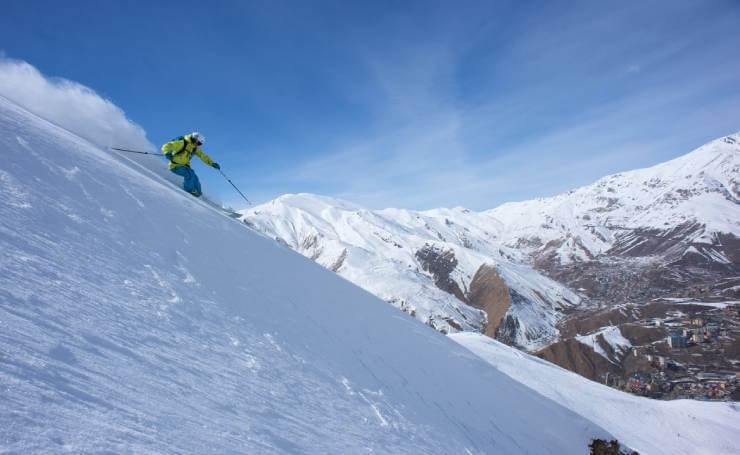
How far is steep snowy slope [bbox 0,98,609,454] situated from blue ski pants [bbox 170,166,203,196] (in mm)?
4443

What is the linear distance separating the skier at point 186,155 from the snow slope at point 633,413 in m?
14.5

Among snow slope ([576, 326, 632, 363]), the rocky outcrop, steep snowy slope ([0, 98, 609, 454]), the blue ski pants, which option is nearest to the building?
snow slope ([576, 326, 632, 363])

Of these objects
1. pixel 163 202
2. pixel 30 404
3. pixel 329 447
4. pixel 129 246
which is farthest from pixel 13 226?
pixel 329 447

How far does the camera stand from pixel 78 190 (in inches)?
329

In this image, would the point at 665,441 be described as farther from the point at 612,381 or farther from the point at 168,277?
the point at 612,381

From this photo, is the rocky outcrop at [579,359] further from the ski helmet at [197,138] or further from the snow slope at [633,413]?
the ski helmet at [197,138]

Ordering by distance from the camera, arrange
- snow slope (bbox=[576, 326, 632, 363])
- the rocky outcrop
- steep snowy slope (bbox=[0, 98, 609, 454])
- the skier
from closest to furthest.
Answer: steep snowy slope (bbox=[0, 98, 609, 454]) < the skier < the rocky outcrop < snow slope (bbox=[576, 326, 632, 363])

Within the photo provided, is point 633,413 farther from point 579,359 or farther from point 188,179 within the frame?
point 579,359

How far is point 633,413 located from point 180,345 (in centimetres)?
2086

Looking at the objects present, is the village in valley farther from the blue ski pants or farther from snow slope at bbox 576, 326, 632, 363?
the blue ski pants

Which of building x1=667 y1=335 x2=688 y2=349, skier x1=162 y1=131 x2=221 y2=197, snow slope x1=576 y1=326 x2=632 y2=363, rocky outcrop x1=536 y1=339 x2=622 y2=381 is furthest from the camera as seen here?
building x1=667 y1=335 x2=688 y2=349

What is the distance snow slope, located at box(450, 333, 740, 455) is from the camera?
16.3 meters

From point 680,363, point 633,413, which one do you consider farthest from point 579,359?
point 633,413

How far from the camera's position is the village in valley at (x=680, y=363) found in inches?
5438
